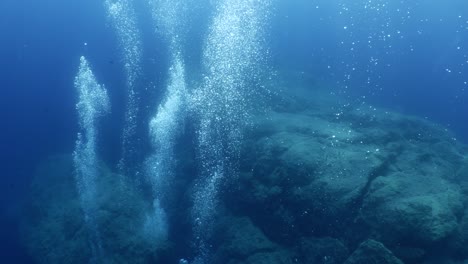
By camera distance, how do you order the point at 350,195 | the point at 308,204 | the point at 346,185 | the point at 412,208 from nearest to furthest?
the point at 412,208 < the point at 350,195 < the point at 346,185 < the point at 308,204

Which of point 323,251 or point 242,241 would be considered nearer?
point 323,251

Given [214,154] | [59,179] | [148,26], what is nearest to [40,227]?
[59,179]

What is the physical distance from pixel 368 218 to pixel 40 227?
36.3 ft

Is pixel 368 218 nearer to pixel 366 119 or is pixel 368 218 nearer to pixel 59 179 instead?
pixel 366 119

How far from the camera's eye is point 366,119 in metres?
13.6

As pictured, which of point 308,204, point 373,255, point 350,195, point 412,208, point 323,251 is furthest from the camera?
point 308,204

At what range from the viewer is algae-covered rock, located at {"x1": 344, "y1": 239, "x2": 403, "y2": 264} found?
6.55 m

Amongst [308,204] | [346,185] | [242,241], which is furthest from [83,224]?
[346,185]

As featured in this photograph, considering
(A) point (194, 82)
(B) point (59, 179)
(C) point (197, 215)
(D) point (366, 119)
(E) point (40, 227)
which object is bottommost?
(C) point (197, 215)

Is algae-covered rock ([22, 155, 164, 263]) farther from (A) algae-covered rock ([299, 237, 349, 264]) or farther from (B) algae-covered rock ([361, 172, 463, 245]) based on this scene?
(B) algae-covered rock ([361, 172, 463, 245])

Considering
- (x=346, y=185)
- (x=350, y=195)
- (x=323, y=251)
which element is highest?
(x=346, y=185)

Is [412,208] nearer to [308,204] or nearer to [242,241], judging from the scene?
[308,204]

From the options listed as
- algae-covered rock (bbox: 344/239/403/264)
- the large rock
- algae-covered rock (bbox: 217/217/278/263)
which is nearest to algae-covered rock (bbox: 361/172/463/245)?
the large rock

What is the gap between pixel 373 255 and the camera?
671cm
